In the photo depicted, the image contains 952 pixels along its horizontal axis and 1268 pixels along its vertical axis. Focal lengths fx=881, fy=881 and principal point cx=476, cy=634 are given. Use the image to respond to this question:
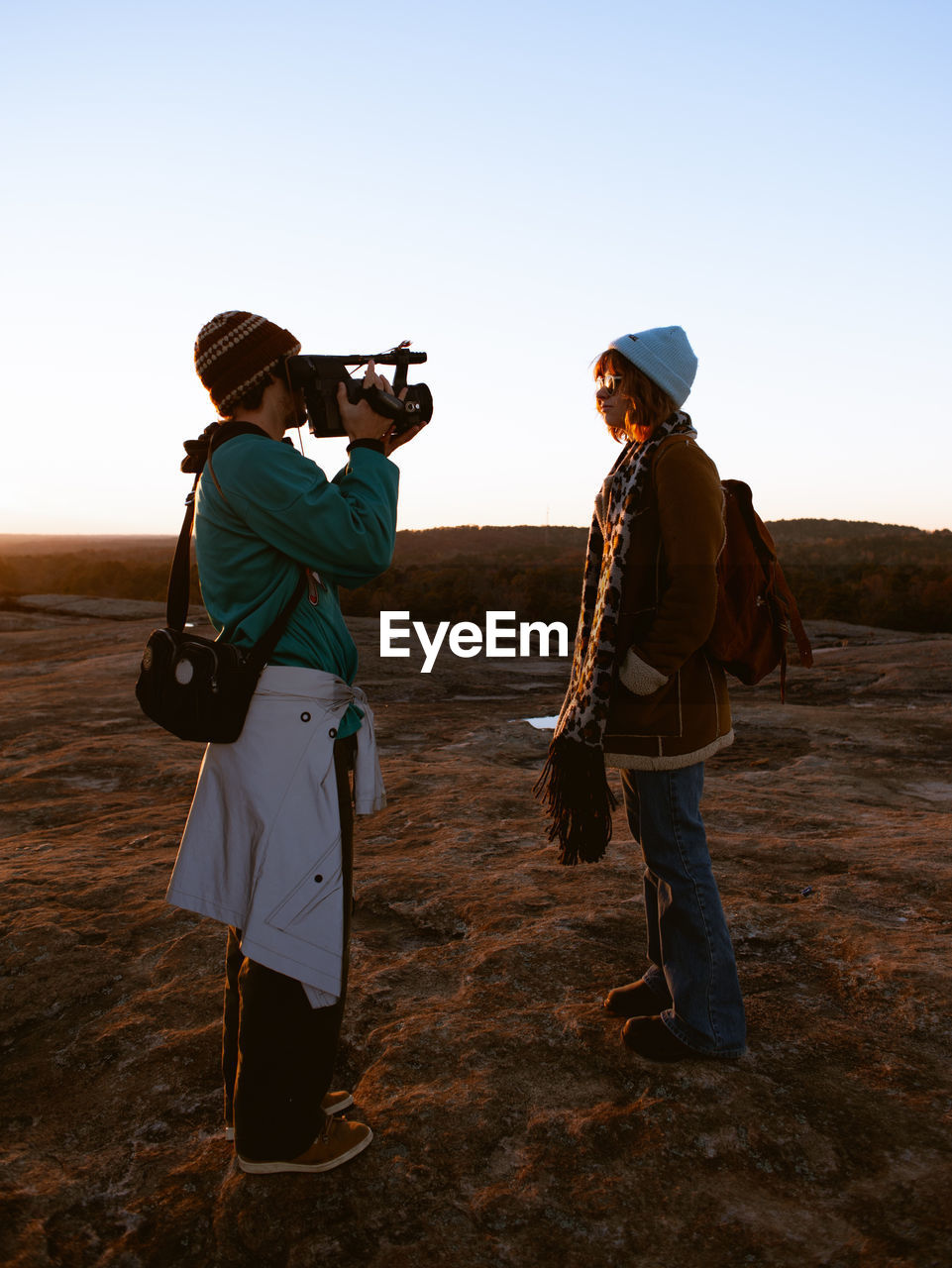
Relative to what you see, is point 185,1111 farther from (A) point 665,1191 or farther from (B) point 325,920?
(A) point 665,1191

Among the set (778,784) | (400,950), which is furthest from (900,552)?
(400,950)

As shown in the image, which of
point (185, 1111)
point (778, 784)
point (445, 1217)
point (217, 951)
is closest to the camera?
point (445, 1217)

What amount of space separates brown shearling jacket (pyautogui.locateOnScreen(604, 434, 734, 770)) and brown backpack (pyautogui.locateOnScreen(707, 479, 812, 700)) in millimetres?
72

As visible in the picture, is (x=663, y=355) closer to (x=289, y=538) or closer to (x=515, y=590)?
(x=289, y=538)

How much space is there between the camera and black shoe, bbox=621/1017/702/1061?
219cm

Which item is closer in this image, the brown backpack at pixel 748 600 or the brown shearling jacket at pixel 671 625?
the brown shearling jacket at pixel 671 625

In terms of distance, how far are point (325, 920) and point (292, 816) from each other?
0.71ft

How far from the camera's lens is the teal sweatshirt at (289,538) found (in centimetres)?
168

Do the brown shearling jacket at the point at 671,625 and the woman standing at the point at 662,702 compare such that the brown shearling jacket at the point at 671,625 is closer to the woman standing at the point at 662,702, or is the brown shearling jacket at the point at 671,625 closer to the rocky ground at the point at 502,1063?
the woman standing at the point at 662,702

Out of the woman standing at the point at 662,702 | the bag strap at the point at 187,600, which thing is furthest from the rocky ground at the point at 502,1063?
the bag strap at the point at 187,600

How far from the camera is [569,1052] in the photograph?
2246mm

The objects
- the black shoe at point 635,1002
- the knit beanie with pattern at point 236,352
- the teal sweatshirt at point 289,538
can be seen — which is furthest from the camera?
the black shoe at point 635,1002

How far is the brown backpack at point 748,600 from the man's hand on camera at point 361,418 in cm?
89

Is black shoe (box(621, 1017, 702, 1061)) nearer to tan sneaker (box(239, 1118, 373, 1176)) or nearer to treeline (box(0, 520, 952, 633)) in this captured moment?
tan sneaker (box(239, 1118, 373, 1176))
